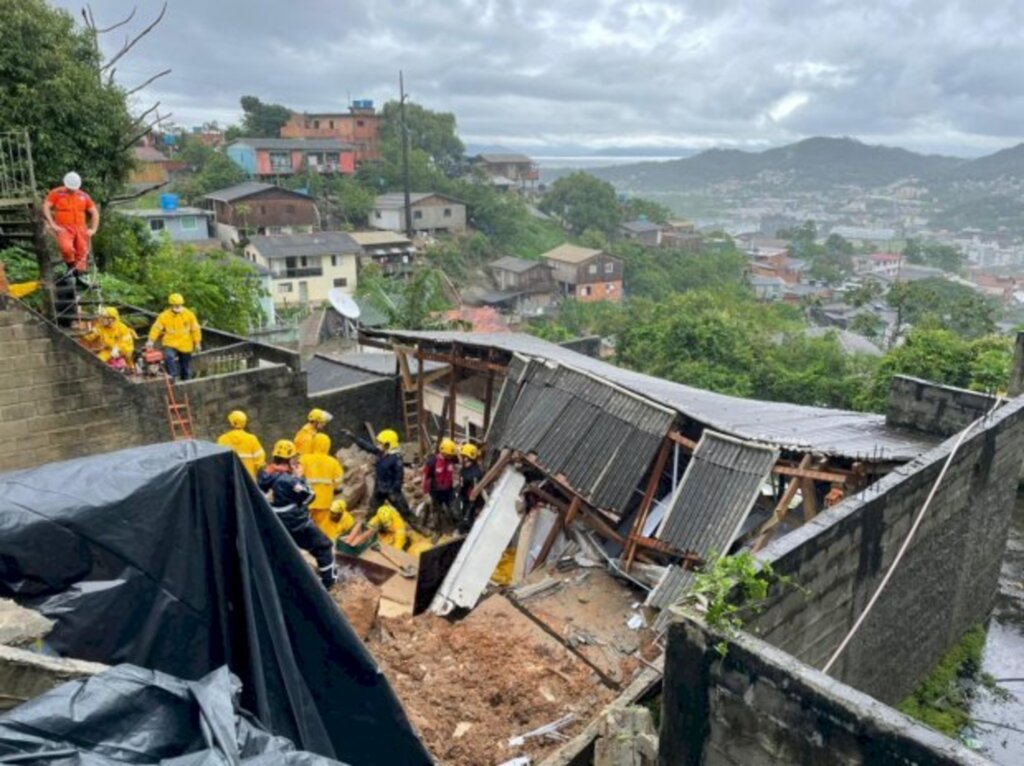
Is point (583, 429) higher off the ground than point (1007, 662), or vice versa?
point (583, 429)

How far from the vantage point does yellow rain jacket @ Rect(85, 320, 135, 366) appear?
1091 centimetres

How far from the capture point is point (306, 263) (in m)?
44.8

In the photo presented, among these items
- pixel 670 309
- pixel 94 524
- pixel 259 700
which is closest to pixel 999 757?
pixel 259 700

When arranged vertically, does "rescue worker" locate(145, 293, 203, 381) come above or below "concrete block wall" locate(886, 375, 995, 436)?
above

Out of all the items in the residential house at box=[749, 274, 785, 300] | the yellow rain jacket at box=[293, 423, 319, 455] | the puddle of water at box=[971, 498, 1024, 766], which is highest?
the yellow rain jacket at box=[293, 423, 319, 455]

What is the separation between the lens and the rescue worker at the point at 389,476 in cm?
1080

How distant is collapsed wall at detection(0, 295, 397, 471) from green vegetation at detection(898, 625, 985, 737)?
9926 mm

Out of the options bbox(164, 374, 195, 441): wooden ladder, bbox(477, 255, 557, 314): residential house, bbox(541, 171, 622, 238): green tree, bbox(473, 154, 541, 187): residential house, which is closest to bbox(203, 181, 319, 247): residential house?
bbox(477, 255, 557, 314): residential house

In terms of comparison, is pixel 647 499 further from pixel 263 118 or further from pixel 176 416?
pixel 263 118

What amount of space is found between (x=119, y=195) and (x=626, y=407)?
1455cm

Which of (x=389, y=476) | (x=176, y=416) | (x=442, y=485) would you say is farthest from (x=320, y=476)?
(x=176, y=416)

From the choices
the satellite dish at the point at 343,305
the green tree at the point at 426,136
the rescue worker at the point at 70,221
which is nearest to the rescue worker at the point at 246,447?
the rescue worker at the point at 70,221

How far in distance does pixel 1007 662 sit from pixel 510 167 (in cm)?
8412

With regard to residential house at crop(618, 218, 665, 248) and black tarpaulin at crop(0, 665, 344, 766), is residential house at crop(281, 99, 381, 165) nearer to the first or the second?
residential house at crop(618, 218, 665, 248)
